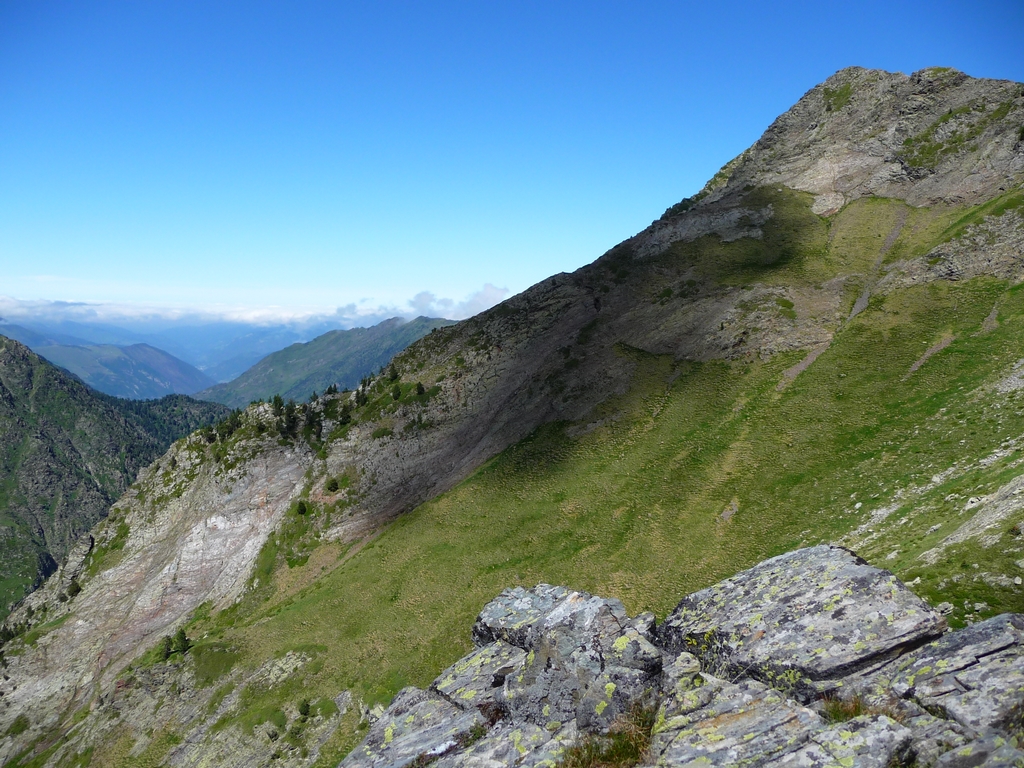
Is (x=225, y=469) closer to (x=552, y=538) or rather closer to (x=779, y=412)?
(x=552, y=538)

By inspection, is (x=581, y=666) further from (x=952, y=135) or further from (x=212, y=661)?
(x=952, y=135)

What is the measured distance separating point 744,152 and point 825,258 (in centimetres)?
4927

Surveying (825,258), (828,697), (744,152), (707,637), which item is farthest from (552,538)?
(744,152)

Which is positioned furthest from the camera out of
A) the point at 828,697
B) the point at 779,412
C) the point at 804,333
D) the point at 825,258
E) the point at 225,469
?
the point at 225,469

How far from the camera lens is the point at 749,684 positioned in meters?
14.9

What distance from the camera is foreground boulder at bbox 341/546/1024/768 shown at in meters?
12.0

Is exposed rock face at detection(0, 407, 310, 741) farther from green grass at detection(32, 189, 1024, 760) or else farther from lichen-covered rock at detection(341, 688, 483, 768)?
lichen-covered rock at detection(341, 688, 483, 768)

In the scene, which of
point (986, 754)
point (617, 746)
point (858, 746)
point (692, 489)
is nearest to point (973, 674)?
point (986, 754)

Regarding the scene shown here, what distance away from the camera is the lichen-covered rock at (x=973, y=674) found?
11.8 metres

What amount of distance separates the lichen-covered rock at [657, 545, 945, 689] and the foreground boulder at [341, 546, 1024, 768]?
2.1 inches

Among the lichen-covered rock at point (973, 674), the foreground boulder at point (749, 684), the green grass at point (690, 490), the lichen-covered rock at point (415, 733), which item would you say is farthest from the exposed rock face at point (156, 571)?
the lichen-covered rock at point (973, 674)

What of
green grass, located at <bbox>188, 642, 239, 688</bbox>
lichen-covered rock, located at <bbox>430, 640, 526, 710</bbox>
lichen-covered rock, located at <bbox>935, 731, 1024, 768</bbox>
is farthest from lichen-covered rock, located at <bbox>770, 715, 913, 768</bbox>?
green grass, located at <bbox>188, 642, 239, 688</bbox>

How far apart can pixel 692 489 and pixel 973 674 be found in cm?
4178

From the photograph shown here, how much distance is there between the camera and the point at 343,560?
75.6 meters
